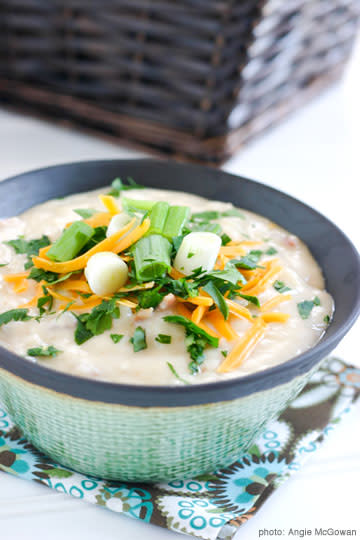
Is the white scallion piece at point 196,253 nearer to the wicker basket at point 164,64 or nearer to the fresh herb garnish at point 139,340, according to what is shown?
the fresh herb garnish at point 139,340

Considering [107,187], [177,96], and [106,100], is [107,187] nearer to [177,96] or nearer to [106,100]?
[177,96]

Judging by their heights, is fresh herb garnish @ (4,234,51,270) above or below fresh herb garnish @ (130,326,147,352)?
below

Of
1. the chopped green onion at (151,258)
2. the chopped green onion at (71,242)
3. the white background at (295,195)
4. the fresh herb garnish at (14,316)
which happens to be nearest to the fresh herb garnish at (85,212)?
the chopped green onion at (71,242)

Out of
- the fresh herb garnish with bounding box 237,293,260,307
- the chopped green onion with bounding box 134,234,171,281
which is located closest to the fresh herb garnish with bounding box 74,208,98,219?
the chopped green onion with bounding box 134,234,171,281

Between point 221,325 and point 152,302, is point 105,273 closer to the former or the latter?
point 152,302

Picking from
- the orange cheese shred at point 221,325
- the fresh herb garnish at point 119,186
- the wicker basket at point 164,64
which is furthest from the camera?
the wicker basket at point 164,64

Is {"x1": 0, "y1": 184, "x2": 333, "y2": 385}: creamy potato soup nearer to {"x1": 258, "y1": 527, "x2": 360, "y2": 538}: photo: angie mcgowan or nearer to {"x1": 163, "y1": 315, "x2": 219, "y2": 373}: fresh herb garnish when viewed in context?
{"x1": 163, "y1": 315, "x2": 219, "y2": 373}: fresh herb garnish

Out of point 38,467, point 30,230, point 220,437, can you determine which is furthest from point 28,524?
point 30,230
